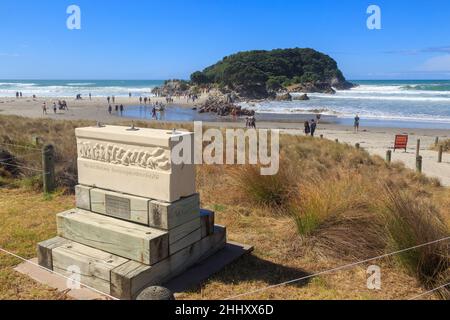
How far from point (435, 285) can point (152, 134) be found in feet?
10.8

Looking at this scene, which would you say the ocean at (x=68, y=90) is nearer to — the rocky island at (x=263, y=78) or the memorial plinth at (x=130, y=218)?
the rocky island at (x=263, y=78)

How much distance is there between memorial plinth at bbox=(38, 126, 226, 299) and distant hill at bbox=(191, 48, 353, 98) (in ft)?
279

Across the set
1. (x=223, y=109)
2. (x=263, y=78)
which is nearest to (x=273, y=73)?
(x=263, y=78)

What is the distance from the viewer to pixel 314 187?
6191 millimetres

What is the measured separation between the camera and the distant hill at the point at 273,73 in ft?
310

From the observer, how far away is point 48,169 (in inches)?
323

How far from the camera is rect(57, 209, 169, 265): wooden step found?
167 inches

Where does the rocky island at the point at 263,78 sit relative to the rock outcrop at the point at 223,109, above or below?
above

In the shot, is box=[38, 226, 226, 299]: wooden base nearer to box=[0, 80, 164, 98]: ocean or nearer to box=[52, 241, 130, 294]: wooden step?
box=[52, 241, 130, 294]: wooden step

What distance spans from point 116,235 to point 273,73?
406 feet

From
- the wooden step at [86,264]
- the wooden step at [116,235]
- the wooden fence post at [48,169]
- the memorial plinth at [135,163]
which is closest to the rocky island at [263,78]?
the wooden fence post at [48,169]

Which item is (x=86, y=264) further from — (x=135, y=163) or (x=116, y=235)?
(x=135, y=163)

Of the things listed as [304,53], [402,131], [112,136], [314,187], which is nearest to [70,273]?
[112,136]
